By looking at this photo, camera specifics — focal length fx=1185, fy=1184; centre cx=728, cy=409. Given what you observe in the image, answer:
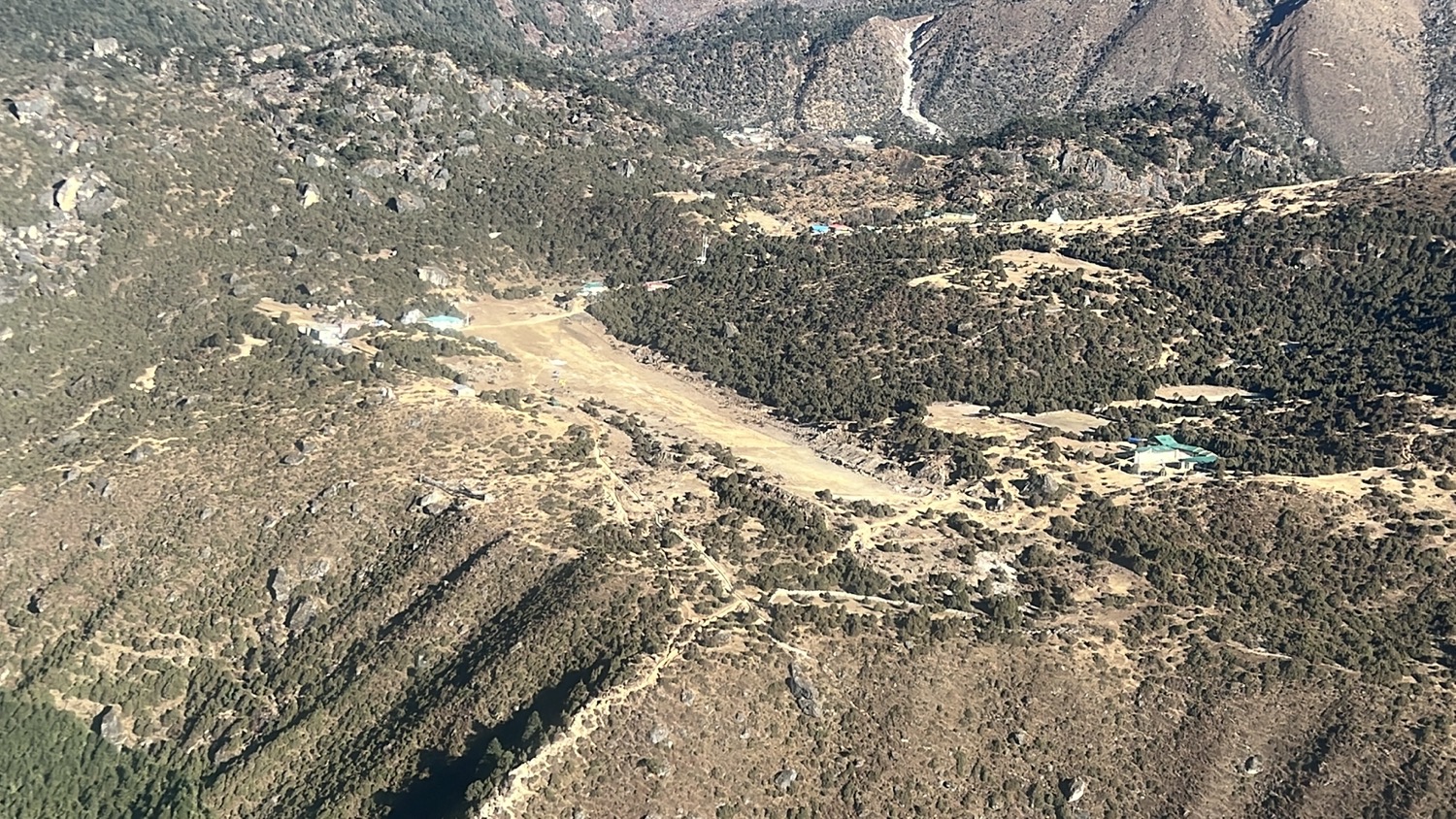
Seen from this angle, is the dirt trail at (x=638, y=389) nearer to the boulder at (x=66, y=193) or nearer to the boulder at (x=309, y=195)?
the boulder at (x=309, y=195)

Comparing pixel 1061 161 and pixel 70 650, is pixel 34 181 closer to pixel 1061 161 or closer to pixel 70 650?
pixel 70 650

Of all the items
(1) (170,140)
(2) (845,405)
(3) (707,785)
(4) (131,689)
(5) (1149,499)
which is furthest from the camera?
(1) (170,140)

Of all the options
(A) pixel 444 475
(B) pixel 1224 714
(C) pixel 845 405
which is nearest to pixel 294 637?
(A) pixel 444 475

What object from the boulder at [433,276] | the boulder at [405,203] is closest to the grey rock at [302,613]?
the boulder at [433,276]

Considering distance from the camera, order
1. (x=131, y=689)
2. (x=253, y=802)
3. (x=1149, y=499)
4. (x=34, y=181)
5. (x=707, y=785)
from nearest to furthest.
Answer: (x=707, y=785)
(x=253, y=802)
(x=131, y=689)
(x=1149, y=499)
(x=34, y=181)

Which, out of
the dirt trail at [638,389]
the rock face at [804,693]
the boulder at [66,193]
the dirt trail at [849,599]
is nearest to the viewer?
the rock face at [804,693]

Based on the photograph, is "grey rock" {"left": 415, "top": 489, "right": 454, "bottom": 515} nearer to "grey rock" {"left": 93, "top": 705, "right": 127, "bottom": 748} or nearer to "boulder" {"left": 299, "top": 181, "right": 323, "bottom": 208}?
"grey rock" {"left": 93, "top": 705, "right": 127, "bottom": 748}
